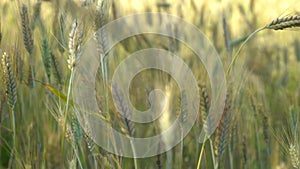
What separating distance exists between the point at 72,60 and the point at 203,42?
1.23 meters

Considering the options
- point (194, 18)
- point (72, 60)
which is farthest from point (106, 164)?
point (194, 18)

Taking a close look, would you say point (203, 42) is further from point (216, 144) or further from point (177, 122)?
point (216, 144)

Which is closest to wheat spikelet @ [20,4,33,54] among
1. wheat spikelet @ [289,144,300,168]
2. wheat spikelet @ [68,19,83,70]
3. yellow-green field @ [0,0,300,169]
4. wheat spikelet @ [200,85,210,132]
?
yellow-green field @ [0,0,300,169]

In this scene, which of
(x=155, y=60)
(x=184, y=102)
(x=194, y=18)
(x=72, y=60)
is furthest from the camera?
(x=194, y=18)

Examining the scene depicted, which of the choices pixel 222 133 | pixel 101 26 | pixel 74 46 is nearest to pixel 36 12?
pixel 101 26

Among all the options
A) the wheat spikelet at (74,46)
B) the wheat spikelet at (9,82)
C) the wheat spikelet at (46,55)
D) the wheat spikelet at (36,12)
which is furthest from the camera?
the wheat spikelet at (36,12)

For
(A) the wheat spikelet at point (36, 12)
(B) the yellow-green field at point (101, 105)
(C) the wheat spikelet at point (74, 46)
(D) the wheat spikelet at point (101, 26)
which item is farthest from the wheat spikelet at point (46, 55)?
(A) the wheat spikelet at point (36, 12)

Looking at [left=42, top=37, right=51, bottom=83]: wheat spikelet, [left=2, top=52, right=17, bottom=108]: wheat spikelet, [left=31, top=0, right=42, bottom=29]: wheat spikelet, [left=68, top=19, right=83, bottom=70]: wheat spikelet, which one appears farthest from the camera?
[left=31, top=0, right=42, bottom=29]: wheat spikelet

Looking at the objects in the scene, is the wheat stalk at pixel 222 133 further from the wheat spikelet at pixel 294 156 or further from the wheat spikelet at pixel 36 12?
the wheat spikelet at pixel 36 12

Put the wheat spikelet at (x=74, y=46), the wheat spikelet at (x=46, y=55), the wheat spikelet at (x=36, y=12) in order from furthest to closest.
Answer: the wheat spikelet at (x=36, y=12) < the wheat spikelet at (x=46, y=55) < the wheat spikelet at (x=74, y=46)

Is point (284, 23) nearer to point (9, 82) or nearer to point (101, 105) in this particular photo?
point (101, 105)

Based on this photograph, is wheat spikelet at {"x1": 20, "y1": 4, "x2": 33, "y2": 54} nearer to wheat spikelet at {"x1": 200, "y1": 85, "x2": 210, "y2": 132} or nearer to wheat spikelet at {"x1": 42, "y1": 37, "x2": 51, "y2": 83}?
wheat spikelet at {"x1": 42, "y1": 37, "x2": 51, "y2": 83}

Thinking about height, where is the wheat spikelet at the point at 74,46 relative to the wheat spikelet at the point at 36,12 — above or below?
below

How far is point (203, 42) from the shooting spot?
220 centimetres
